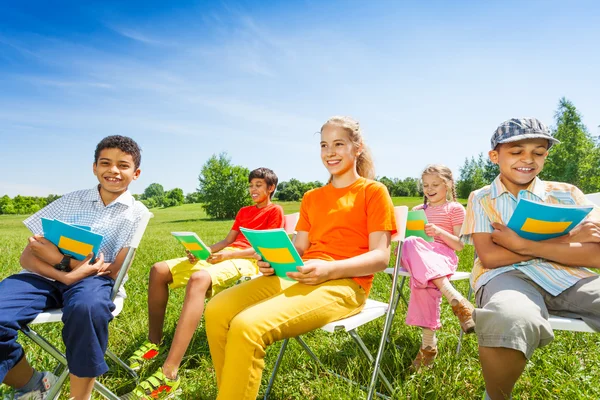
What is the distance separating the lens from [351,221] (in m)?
2.28

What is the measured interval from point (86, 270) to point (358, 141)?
1.82 m

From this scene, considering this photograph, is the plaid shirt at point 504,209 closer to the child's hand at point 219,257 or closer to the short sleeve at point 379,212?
the short sleeve at point 379,212

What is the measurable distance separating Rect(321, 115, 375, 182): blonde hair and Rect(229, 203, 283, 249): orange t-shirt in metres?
1.30

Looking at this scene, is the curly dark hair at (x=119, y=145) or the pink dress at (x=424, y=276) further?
the pink dress at (x=424, y=276)

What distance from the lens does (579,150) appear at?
34281 millimetres

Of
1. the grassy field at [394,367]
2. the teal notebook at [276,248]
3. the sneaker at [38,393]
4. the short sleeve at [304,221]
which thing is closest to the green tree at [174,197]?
the grassy field at [394,367]

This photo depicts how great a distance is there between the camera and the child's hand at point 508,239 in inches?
76.1

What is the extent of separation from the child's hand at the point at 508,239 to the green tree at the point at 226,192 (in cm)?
3832

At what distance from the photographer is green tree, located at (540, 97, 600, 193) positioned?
34.0 meters

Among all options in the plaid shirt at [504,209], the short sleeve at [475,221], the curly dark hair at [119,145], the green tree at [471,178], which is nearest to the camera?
the plaid shirt at [504,209]

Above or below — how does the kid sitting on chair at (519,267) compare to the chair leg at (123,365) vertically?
above

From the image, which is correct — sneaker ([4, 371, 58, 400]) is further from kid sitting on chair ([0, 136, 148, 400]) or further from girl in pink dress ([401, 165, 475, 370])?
girl in pink dress ([401, 165, 475, 370])

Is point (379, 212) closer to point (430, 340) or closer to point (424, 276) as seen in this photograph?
point (424, 276)

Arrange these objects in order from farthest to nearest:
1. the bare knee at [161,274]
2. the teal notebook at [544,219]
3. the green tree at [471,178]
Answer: the green tree at [471,178] < the bare knee at [161,274] < the teal notebook at [544,219]
